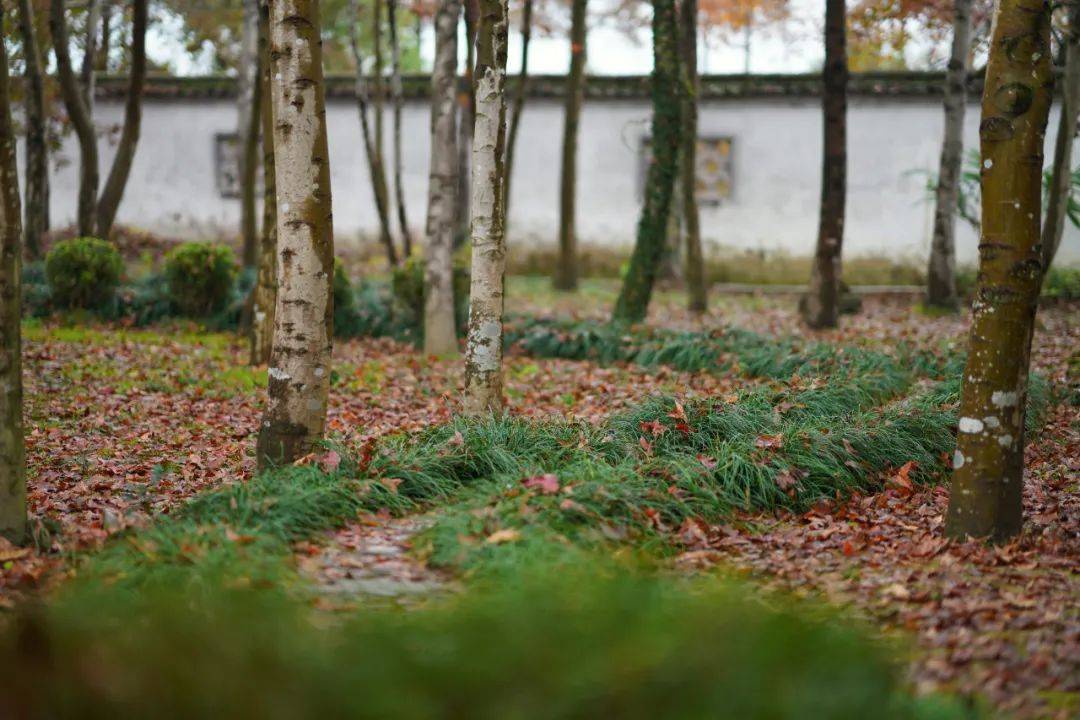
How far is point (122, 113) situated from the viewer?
22.6 meters

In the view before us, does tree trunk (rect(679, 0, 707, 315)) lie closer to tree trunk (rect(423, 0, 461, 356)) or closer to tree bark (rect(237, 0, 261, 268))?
tree trunk (rect(423, 0, 461, 356))

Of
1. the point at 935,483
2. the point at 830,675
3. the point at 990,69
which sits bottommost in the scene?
the point at 935,483

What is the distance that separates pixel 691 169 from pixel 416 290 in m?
4.81

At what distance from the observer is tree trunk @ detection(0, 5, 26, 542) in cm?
513

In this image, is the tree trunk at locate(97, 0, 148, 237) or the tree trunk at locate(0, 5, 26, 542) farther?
the tree trunk at locate(97, 0, 148, 237)

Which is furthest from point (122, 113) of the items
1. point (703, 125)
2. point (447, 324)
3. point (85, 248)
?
point (447, 324)

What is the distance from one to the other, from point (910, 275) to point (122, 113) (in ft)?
53.9

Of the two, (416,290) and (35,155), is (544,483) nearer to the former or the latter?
(416,290)

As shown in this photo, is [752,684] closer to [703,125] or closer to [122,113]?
[703,125]

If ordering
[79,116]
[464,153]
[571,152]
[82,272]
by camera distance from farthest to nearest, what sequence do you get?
1. [464,153]
2. [571,152]
3. [79,116]
4. [82,272]

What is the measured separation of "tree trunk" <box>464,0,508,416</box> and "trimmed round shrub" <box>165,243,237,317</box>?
295 inches

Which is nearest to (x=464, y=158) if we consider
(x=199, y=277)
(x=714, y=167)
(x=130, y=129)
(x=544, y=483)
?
(x=714, y=167)

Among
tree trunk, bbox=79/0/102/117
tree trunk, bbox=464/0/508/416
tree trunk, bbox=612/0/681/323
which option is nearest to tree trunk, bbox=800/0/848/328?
tree trunk, bbox=612/0/681/323

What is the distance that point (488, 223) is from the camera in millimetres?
7801
